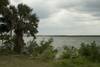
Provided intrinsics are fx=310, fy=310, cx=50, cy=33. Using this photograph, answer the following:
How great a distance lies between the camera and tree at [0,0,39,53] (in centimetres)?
2400

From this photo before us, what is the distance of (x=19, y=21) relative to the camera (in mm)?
24125

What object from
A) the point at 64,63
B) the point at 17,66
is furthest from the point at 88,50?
the point at 17,66

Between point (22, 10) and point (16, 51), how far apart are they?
3252mm

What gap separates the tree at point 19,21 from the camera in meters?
24.0

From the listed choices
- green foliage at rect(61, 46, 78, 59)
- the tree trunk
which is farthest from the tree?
green foliage at rect(61, 46, 78, 59)

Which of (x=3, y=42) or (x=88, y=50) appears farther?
(x=3, y=42)

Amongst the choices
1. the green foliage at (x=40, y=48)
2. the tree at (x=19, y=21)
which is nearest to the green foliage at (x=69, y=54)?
the green foliage at (x=40, y=48)

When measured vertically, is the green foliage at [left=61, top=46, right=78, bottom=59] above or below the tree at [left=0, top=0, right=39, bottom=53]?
below

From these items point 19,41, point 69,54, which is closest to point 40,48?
point 19,41

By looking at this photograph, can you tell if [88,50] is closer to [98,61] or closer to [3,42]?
[98,61]

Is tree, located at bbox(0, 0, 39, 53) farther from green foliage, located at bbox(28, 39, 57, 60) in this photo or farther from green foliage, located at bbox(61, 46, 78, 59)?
green foliage, located at bbox(61, 46, 78, 59)

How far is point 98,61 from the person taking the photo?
639 inches

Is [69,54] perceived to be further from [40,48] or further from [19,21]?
[19,21]

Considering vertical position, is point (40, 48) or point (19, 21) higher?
point (19, 21)
